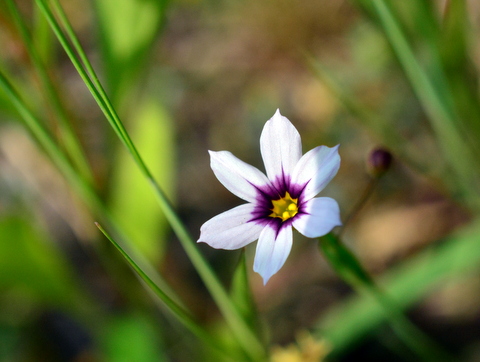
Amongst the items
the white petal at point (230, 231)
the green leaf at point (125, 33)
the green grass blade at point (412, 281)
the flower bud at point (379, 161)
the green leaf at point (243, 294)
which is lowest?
the green grass blade at point (412, 281)

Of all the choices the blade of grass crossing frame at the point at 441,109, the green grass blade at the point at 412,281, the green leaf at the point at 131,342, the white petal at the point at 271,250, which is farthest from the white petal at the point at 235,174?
the green leaf at the point at 131,342

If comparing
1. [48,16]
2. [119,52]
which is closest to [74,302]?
[119,52]

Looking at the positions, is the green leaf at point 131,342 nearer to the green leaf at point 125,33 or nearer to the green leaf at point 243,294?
the green leaf at point 243,294

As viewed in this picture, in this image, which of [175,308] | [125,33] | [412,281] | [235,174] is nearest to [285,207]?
[235,174]

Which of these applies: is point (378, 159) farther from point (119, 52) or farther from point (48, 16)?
point (119, 52)

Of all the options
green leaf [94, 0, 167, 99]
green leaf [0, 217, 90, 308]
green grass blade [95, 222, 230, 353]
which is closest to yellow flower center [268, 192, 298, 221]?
green grass blade [95, 222, 230, 353]

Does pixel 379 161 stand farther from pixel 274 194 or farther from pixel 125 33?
pixel 125 33

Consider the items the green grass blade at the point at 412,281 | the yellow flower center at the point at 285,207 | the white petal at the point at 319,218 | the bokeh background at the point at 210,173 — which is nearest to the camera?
the white petal at the point at 319,218
